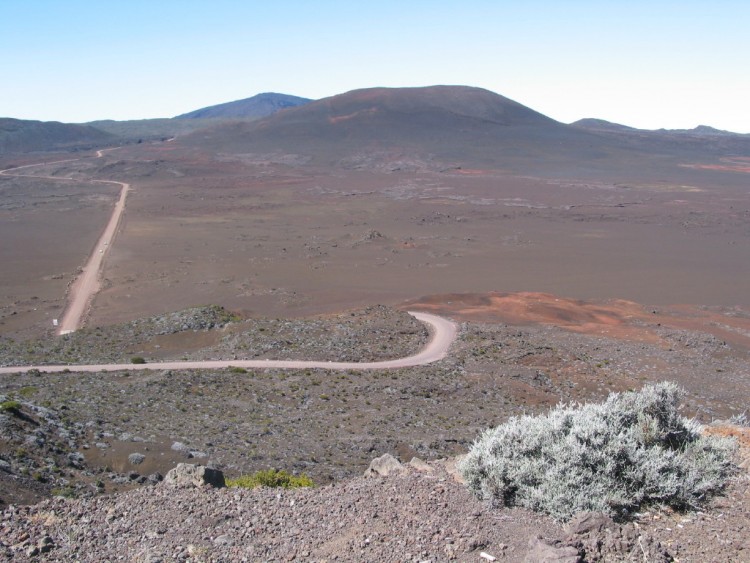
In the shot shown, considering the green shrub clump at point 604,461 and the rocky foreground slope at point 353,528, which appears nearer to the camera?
the rocky foreground slope at point 353,528

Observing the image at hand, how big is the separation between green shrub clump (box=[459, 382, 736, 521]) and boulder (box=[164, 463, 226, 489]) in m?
3.57

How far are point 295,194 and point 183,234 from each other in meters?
27.6

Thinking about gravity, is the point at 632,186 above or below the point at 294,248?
above

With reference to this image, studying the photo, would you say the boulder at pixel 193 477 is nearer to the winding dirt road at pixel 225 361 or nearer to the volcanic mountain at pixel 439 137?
the winding dirt road at pixel 225 361

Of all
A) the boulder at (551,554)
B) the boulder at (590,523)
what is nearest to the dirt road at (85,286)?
the boulder at (590,523)

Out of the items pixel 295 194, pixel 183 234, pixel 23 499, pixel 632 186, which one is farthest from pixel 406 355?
pixel 632 186

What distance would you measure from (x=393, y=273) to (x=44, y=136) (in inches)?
6046

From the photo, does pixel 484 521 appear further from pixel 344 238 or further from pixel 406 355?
pixel 344 238

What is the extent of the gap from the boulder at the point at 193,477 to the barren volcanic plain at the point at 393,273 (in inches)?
173

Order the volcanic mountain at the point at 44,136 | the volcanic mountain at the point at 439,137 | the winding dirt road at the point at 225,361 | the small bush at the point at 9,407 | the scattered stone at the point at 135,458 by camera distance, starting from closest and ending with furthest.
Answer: the small bush at the point at 9,407
the scattered stone at the point at 135,458
the winding dirt road at the point at 225,361
the volcanic mountain at the point at 439,137
the volcanic mountain at the point at 44,136

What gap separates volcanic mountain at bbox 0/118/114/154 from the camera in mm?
158125

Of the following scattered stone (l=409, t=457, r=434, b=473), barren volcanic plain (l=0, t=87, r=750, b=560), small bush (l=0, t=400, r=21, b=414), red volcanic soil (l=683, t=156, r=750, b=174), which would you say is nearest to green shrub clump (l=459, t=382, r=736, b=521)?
scattered stone (l=409, t=457, r=434, b=473)

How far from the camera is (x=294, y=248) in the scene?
187 ft

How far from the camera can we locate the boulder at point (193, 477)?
9.20m
